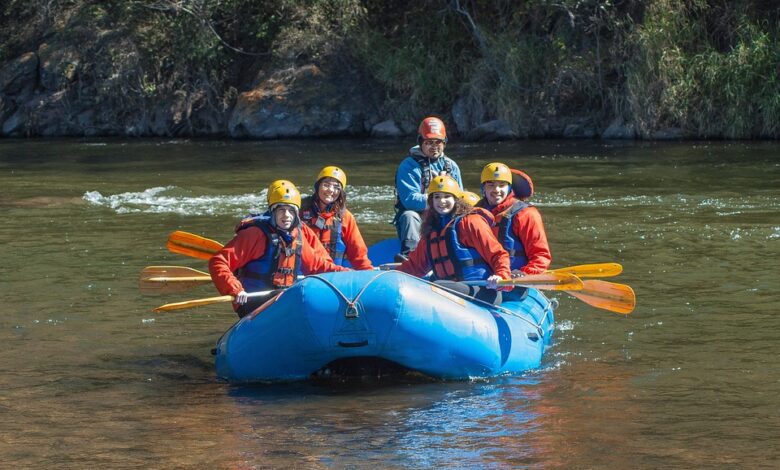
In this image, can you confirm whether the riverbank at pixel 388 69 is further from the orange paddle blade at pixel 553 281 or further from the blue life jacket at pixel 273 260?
the blue life jacket at pixel 273 260

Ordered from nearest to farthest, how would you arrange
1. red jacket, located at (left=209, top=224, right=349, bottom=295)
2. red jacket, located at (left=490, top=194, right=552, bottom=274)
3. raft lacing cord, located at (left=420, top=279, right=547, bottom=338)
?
raft lacing cord, located at (left=420, top=279, right=547, bottom=338)
red jacket, located at (left=209, top=224, right=349, bottom=295)
red jacket, located at (left=490, top=194, right=552, bottom=274)

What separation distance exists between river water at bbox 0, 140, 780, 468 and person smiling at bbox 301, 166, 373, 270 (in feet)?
3.27

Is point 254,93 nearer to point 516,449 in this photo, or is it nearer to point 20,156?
point 20,156

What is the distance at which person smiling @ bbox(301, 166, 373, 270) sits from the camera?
773cm

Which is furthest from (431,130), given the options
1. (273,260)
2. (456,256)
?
(273,260)

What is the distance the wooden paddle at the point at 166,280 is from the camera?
7332 mm

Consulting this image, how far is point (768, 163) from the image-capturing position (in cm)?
1592

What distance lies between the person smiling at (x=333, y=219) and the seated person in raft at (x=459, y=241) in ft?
2.32

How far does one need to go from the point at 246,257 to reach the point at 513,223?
5.29 ft

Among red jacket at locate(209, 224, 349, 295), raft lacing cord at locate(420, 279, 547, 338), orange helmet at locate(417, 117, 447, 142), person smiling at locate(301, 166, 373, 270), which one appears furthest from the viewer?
orange helmet at locate(417, 117, 447, 142)

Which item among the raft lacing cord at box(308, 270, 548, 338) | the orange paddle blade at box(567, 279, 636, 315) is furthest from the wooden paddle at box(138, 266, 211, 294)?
the orange paddle blade at box(567, 279, 636, 315)

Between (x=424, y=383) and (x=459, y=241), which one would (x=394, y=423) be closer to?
(x=424, y=383)

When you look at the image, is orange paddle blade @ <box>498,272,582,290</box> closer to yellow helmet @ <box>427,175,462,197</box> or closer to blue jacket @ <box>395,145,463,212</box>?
yellow helmet @ <box>427,175,462,197</box>

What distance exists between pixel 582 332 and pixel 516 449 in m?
2.67
